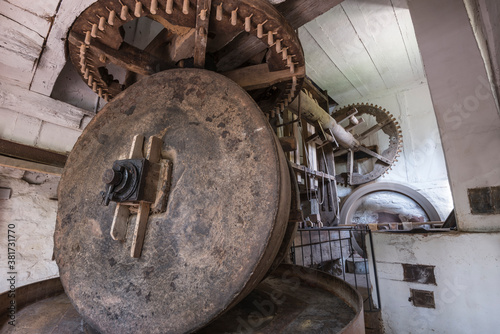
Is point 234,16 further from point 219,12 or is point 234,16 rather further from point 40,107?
point 40,107

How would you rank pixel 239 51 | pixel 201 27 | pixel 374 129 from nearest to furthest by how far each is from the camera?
pixel 201 27 → pixel 239 51 → pixel 374 129

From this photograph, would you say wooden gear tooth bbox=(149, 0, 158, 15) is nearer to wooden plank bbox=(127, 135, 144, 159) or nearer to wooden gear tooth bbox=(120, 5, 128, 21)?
wooden gear tooth bbox=(120, 5, 128, 21)

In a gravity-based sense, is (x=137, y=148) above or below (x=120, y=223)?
above

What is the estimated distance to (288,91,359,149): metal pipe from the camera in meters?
3.99

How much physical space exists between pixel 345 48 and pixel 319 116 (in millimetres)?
1565

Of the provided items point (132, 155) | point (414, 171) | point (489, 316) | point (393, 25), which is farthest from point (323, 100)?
point (132, 155)

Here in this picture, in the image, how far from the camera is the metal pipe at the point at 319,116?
399cm

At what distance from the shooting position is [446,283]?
1801 mm

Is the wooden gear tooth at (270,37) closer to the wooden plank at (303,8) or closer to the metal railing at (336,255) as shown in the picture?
the wooden plank at (303,8)

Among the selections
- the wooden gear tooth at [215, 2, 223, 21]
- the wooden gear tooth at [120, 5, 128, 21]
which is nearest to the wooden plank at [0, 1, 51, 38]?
the wooden gear tooth at [120, 5, 128, 21]

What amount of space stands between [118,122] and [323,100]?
18.8 feet

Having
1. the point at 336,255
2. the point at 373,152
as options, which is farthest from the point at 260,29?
the point at 373,152

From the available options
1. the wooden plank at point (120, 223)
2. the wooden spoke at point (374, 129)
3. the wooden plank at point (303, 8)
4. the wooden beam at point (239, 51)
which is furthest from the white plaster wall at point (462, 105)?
the wooden spoke at point (374, 129)

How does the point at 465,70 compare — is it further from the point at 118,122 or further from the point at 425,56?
the point at 118,122
